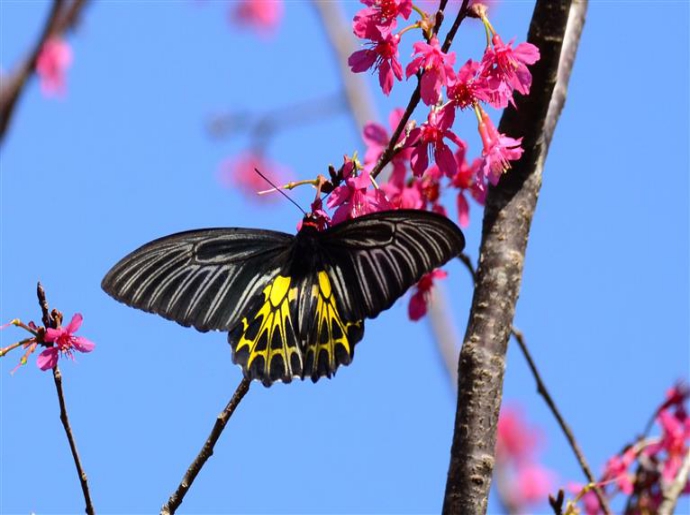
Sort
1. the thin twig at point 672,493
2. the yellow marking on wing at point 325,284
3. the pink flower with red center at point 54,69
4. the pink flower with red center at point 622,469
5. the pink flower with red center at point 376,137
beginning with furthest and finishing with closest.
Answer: the pink flower with red center at point 54,69, the pink flower with red center at point 622,469, the pink flower with red center at point 376,137, the thin twig at point 672,493, the yellow marking on wing at point 325,284

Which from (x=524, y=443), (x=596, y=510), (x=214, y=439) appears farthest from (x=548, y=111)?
(x=524, y=443)

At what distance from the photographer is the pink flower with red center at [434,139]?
2246 millimetres

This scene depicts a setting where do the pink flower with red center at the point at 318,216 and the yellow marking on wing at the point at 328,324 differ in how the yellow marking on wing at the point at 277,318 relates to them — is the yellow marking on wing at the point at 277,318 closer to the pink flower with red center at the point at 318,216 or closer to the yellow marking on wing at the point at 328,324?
the yellow marking on wing at the point at 328,324

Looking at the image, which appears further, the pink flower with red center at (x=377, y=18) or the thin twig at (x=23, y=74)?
the thin twig at (x=23, y=74)

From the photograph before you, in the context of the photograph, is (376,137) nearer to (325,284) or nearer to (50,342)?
(325,284)

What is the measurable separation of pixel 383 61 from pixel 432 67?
0.26 m

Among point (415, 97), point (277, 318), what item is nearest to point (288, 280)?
point (277, 318)

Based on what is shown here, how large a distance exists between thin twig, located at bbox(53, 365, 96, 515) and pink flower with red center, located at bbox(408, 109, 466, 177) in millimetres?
933

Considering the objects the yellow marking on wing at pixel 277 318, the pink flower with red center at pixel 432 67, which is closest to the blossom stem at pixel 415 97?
the pink flower with red center at pixel 432 67

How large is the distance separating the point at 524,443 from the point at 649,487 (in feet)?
14.0

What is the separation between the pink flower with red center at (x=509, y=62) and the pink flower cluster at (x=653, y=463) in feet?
4.42

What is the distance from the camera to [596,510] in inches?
143

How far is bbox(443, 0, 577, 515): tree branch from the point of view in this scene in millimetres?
2145

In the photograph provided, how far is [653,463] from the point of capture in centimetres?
319
